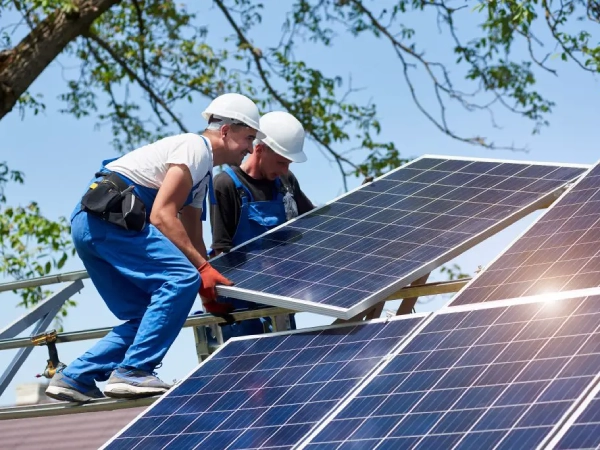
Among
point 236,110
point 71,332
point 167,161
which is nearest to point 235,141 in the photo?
point 236,110

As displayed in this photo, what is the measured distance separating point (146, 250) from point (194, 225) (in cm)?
76

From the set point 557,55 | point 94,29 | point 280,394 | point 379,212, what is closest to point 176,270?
point 280,394

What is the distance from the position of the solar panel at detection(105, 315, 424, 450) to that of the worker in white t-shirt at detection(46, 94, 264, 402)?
0.40m

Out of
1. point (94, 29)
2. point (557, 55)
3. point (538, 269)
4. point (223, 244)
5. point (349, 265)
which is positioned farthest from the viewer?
point (94, 29)

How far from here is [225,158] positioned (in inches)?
306

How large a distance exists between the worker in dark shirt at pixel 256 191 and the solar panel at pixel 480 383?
238 centimetres

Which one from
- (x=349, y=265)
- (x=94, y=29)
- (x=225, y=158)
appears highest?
(x=94, y=29)

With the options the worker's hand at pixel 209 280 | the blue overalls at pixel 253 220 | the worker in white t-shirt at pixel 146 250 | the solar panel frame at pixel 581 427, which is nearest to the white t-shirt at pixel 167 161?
the worker in white t-shirt at pixel 146 250

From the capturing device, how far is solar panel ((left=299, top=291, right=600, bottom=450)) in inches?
207

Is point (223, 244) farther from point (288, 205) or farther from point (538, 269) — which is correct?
point (538, 269)

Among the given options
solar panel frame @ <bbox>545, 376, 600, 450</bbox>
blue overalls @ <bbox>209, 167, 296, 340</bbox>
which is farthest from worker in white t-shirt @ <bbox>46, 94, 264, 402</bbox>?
solar panel frame @ <bbox>545, 376, 600, 450</bbox>

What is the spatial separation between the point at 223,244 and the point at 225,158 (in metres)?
0.92

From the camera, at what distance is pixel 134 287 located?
7641mm

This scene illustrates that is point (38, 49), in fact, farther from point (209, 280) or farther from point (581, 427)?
point (581, 427)
